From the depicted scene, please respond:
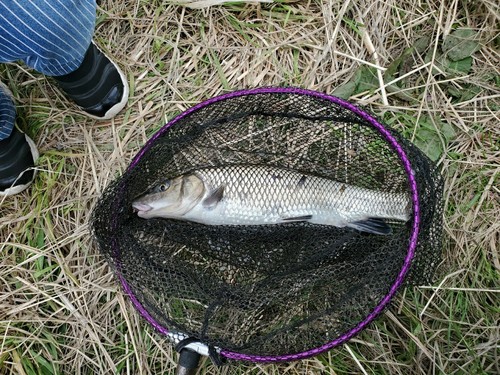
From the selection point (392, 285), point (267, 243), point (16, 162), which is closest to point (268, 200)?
point (267, 243)

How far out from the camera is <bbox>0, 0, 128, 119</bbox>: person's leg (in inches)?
52.1

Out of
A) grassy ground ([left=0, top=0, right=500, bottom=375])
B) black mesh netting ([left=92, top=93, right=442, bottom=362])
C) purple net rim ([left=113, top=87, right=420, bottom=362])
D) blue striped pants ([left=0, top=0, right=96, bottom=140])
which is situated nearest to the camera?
blue striped pants ([left=0, top=0, right=96, bottom=140])

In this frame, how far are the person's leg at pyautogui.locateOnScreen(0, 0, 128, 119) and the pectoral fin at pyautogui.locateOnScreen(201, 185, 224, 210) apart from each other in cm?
61

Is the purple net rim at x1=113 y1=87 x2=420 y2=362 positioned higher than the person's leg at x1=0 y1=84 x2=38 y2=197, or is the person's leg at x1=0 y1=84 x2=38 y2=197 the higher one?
the person's leg at x1=0 y1=84 x2=38 y2=197

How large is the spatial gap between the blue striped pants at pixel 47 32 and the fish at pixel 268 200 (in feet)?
1.65

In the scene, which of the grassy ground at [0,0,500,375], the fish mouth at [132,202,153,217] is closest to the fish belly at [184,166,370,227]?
the fish mouth at [132,202,153,217]

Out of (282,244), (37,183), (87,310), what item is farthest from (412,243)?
(37,183)

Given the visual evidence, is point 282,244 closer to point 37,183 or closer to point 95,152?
point 95,152

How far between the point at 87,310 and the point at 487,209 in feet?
5.06

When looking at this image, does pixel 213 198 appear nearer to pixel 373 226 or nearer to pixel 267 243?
pixel 267 243

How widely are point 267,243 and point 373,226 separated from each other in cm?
36

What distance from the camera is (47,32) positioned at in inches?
54.7

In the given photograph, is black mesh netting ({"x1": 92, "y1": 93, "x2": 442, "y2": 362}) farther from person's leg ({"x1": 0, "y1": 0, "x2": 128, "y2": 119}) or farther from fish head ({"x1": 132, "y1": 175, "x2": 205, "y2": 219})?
person's leg ({"x1": 0, "y1": 0, "x2": 128, "y2": 119})

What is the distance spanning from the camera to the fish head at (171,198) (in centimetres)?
170
